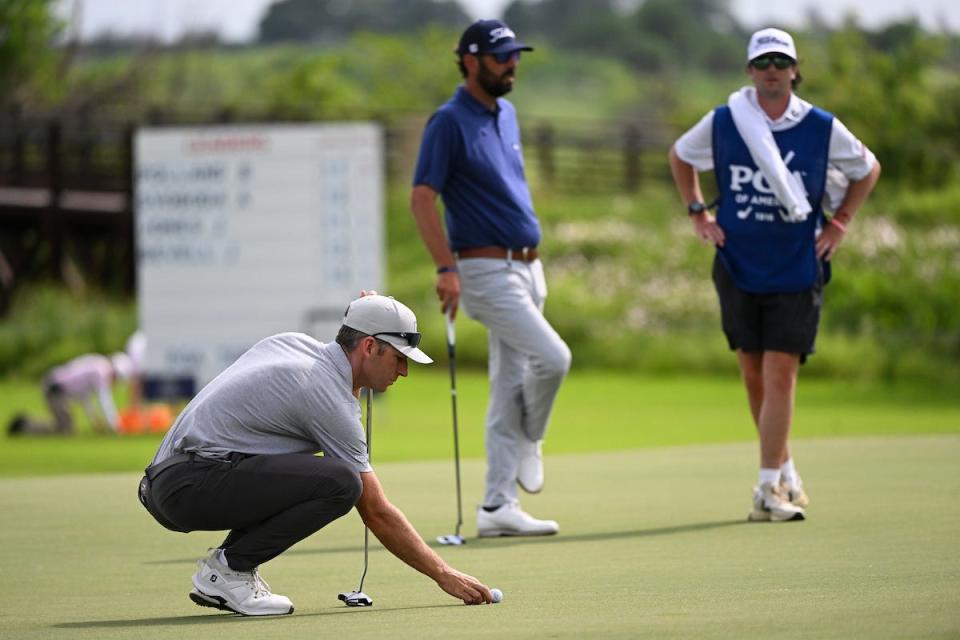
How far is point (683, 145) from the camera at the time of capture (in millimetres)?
9492

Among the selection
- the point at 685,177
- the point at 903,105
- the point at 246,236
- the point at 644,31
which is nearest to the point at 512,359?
the point at 685,177

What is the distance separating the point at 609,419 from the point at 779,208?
9.36 m

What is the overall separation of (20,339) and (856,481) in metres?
19.8

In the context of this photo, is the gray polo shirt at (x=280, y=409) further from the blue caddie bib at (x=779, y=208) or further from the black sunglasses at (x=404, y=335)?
the blue caddie bib at (x=779, y=208)

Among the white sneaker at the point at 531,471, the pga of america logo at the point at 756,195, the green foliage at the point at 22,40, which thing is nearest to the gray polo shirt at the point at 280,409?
the white sneaker at the point at 531,471

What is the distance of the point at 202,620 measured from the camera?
646cm

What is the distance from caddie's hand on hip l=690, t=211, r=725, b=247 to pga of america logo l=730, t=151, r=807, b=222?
0.13 meters

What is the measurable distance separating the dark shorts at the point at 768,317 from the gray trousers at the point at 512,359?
84 cm

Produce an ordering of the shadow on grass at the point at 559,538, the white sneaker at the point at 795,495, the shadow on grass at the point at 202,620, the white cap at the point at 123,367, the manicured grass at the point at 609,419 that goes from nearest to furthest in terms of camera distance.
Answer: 1. the shadow on grass at the point at 202,620
2. the shadow on grass at the point at 559,538
3. the white sneaker at the point at 795,495
4. the manicured grass at the point at 609,419
5. the white cap at the point at 123,367

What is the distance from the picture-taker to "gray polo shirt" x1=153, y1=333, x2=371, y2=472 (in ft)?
20.8

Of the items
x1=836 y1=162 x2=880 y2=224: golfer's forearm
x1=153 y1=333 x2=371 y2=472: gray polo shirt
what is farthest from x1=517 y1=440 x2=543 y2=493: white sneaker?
x1=153 y1=333 x2=371 y2=472: gray polo shirt

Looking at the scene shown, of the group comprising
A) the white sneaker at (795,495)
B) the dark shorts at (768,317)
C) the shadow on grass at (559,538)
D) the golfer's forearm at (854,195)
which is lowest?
the shadow on grass at (559,538)

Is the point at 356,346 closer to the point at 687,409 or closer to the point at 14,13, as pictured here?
the point at 687,409

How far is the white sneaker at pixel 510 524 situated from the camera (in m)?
8.85
